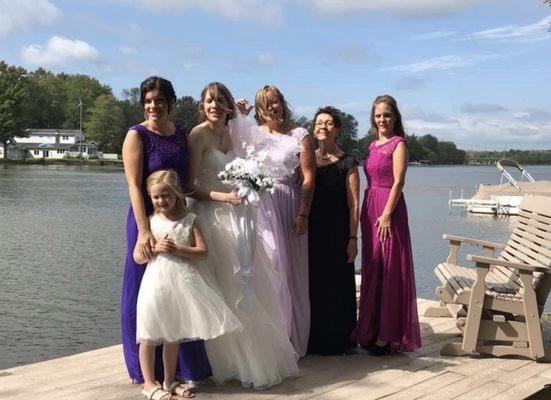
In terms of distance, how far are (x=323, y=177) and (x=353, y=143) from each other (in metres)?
0.96

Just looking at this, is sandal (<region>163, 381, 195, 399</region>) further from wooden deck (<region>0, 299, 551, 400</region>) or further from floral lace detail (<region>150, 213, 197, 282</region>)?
floral lace detail (<region>150, 213, 197, 282</region>)

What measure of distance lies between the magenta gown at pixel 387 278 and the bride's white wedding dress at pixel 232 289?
1171mm

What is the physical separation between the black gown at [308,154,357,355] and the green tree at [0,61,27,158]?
93179 mm

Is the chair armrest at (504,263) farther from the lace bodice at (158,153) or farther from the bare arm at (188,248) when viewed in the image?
the lace bodice at (158,153)

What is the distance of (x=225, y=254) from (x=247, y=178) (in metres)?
0.55

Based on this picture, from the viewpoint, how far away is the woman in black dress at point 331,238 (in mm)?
4980

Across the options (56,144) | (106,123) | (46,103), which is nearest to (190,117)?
(106,123)

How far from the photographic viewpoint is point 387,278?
5.04 metres

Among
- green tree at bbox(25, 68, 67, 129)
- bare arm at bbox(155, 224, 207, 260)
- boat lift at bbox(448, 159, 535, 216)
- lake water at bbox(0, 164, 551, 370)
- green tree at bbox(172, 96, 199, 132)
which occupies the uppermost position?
green tree at bbox(25, 68, 67, 129)

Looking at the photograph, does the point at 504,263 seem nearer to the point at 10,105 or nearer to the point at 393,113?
the point at 393,113

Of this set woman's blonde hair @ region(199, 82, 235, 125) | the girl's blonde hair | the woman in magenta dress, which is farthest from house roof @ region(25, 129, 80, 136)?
the girl's blonde hair

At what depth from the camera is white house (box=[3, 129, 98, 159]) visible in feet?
359

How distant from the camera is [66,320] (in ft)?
38.8

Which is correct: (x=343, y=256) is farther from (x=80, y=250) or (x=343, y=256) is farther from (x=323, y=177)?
(x=80, y=250)
